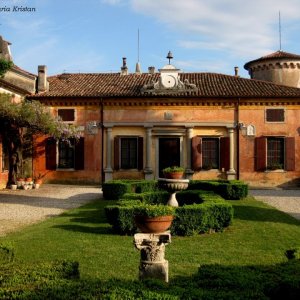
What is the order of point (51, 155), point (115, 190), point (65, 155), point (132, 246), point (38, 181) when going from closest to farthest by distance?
point (132, 246) → point (115, 190) → point (38, 181) → point (51, 155) → point (65, 155)

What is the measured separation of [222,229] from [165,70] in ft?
52.2

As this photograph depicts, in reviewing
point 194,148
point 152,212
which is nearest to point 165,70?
point 194,148

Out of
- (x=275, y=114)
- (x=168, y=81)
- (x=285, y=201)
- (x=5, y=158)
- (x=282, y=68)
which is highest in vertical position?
(x=282, y=68)

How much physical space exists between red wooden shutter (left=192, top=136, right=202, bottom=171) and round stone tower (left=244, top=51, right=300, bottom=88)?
28.4 feet

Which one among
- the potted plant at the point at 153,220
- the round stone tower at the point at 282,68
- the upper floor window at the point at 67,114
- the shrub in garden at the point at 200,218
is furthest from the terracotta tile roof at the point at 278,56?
the potted plant at the point at 153,220

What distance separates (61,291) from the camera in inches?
175

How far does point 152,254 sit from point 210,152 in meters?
19.7

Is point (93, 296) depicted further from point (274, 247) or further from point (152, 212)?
point (274, 247)

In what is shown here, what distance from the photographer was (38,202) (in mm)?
17125

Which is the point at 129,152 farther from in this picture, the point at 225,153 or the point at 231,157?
the point at 231,157

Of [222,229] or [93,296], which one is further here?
[222,229]

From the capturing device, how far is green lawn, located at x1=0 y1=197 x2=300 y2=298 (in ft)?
24.8

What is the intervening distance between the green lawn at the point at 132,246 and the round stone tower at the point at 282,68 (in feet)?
63.5

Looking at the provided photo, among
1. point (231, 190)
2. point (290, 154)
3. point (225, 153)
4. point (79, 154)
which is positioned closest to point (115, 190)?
point (231, 190)
